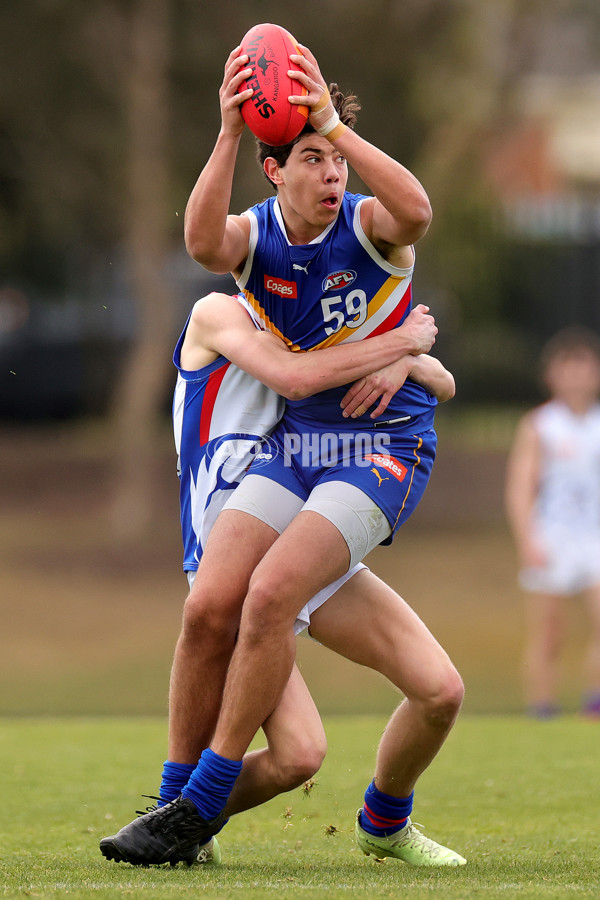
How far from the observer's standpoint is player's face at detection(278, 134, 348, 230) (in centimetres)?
423

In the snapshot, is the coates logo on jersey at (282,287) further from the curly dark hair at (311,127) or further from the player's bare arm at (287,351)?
the curly dark hair at (311,127)

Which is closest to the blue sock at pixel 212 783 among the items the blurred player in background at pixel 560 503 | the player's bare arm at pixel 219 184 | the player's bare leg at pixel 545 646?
the player's bare arm at pixel 219 184

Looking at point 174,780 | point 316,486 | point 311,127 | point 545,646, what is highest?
point 311,127

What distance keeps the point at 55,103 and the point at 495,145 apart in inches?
260

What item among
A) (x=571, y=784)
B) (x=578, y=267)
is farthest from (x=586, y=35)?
(x=571, y=784)

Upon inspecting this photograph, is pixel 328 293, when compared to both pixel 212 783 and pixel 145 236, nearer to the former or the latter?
pixel 212 783

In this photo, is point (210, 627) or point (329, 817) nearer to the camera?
point (210, 627)

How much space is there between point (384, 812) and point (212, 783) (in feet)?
2.50

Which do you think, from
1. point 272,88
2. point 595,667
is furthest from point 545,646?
point 272,88

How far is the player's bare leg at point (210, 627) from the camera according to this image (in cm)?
424

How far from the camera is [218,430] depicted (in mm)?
4621

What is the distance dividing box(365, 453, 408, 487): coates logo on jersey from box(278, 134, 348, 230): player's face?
812mm

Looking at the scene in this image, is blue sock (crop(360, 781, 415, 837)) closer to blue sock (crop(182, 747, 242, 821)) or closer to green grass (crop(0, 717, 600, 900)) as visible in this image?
green grass (crop(0, 717, 600, 900))

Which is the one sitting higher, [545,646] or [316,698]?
[545,646]
